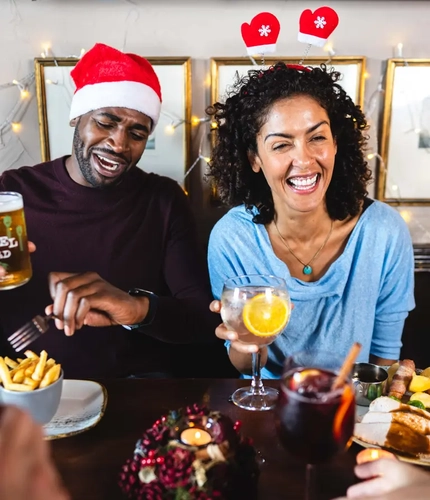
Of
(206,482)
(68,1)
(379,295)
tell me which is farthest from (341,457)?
(68,1)

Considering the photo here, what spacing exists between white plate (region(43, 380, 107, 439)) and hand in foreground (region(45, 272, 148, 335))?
0.14m

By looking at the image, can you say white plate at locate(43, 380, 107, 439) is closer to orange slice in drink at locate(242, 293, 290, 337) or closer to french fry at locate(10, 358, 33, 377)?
french fry at locate(10, 358, 33, 377)

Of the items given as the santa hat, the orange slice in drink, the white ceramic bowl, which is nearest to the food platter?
the orange slice in drink

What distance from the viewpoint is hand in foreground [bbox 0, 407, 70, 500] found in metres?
0.46

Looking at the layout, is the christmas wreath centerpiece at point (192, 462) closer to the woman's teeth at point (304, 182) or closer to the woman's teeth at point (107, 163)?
the woman's teeth at point (304, 182)

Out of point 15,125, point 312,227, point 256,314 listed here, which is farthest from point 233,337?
point 15,125

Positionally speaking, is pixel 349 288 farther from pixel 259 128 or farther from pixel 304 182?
pixel 259 128

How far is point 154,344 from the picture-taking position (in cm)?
194

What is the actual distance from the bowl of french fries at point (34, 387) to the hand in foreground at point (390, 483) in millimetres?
576

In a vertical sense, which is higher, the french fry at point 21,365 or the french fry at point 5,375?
the french fry at point 5,375

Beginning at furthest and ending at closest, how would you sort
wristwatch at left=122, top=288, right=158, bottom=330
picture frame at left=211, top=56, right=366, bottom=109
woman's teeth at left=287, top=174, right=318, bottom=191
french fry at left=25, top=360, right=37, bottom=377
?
picture frame at left=211, top=56, right=366, bottom=109
woman's teeth at left=287, top=174, right=318, bottom=191
wristwatch at left=122, top=288, right=158, bottom=330
french fry at left=25, top=360, right=37, bottom=377

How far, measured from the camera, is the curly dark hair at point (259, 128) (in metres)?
1.65

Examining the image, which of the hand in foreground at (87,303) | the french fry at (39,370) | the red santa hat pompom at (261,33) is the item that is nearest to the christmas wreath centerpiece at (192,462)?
the french fry at (39,370)

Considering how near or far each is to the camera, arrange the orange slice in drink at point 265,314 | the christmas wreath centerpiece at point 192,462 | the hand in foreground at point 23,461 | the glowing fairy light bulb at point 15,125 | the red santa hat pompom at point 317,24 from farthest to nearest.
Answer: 1. the glowing fairy light bulb at point 15,125
2. the red santa hat pompom at point 317,24
3. the orange slice in drink at point 265,314
4. the christmas wreath centerpiece at point 192,462
5. the hand in foreground at point 23,461
